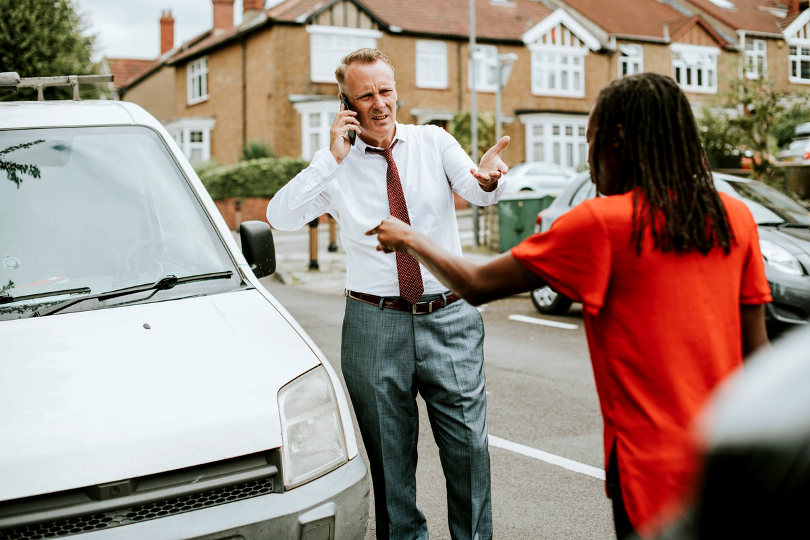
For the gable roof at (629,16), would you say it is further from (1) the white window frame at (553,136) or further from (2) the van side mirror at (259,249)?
(2) the van side mirror at (259,249)

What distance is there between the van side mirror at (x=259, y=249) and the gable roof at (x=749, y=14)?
4393cm

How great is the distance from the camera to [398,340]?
3.18 meters

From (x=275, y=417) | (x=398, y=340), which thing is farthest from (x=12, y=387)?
(x=398, y=340)

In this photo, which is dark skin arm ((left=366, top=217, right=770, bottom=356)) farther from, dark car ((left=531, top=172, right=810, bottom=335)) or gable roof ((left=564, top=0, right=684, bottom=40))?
gable roof ((left=564, top=0, right=684, bottom=40))

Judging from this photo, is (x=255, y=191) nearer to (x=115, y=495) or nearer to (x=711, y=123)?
(x=711, y=123)

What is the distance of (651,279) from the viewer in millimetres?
1962

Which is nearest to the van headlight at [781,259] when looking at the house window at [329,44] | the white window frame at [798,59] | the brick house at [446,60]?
the brick house at [446,60]

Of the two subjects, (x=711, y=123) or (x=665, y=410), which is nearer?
(x=665, y=410)

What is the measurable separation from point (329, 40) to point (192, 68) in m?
9.36

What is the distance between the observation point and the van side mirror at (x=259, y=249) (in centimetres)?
383

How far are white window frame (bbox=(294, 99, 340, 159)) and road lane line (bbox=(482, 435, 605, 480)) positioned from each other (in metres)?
27.4

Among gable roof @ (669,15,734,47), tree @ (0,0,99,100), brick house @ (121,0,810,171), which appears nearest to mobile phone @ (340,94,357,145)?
tree @ (0,0,99,100)

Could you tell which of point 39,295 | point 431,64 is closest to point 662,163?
point 39,295

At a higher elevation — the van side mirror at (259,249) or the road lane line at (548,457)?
the van side mirror at (259,249)
